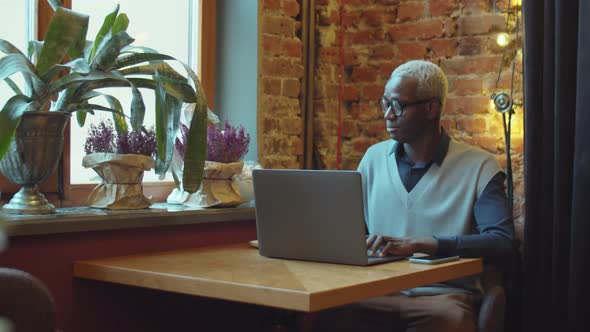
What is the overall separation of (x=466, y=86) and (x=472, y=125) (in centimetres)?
17

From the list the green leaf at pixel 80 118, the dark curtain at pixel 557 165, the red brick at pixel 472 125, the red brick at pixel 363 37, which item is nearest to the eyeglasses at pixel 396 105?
the dark curtain at pixel 557 165

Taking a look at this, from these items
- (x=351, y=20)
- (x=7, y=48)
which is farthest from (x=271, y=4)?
(x=7, y=48)

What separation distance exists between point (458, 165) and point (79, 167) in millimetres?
1350

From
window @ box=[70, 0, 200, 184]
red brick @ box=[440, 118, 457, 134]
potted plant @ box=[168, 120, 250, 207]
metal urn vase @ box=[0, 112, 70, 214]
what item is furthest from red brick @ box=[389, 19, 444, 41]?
metal urn vase @ box=[0, 112, 70, 214]

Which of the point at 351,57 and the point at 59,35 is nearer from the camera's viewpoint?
the point at 59,35

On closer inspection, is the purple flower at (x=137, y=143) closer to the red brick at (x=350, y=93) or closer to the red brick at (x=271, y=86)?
the red brick at (x=271, y=86)

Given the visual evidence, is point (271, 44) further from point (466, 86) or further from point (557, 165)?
point (557, 165)

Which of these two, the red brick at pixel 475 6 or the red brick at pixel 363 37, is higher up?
the red brick at pixel 475 6

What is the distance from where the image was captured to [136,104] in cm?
244

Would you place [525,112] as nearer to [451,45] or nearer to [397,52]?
[451,45]

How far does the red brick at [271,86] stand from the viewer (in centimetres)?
327

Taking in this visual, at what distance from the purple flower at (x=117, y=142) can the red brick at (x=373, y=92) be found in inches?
51.7

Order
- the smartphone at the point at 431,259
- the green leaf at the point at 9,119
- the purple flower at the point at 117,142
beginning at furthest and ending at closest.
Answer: the purple flower at the point at 117,142 → the smartphone at the point at 431,259 → the green leaf at the point at 9,119

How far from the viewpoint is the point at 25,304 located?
1522 millimetres
